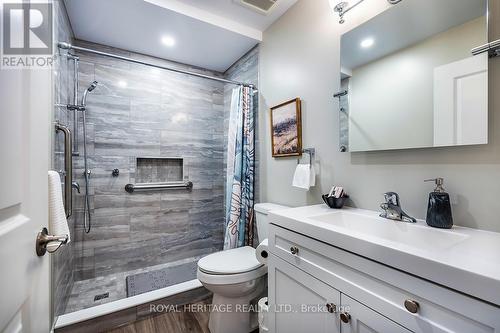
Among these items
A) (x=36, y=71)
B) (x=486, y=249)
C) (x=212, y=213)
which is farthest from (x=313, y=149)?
(x=212, y=213)

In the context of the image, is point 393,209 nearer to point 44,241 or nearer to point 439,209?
point 439,209

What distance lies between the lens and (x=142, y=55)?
2.35m

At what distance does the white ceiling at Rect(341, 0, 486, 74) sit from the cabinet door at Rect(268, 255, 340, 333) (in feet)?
3.98

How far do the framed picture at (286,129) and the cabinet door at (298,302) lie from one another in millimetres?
867

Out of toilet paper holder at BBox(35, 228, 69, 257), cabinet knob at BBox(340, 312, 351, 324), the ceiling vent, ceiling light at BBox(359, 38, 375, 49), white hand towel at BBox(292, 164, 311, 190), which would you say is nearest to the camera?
toilet paper holder at BBox(35, 228, 69, 257)

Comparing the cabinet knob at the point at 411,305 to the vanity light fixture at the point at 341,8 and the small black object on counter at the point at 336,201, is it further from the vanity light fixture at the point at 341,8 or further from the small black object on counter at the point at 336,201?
the vanity light fixture at the point at 341,8

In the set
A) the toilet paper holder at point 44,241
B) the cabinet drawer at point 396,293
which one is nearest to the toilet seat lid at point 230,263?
the cabinet drawer at point 396,293

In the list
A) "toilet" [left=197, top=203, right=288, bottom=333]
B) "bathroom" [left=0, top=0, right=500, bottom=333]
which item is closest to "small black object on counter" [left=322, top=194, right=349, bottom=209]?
"bathroom" [left=0, top=0, right=500, bottom=333]

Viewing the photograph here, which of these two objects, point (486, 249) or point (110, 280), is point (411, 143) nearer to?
point (486, 249)

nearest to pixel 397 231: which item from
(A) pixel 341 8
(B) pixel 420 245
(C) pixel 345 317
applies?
(B) pixel 420 245

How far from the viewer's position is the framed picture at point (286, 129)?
5.52ft

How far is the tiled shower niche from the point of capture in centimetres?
236

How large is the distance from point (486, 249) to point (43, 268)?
4.55 feet

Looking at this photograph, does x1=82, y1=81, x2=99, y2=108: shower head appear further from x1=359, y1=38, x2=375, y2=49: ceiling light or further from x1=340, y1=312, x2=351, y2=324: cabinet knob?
x1=340, y1=312, x2=351, y2=324: cabinet knob
